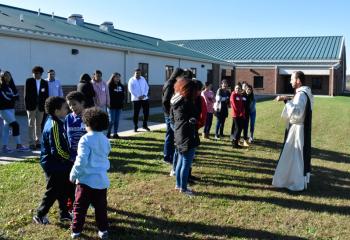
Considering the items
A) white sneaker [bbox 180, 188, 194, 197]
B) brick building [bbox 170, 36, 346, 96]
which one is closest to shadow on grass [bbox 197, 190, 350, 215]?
white sneaker [bbox 180, 188, 194, 197]

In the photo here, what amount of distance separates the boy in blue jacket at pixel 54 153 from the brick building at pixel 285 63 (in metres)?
37.1

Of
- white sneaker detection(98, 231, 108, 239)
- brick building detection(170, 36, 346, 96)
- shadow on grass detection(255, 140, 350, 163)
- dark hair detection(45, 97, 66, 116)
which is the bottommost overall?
white sneaker detection(98, 231, 108, 239)

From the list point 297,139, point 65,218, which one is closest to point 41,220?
point 65,218

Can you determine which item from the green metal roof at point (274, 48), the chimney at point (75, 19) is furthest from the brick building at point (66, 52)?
the green metal roof at point (274, 48)

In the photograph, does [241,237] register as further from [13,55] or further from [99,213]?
[13,55]

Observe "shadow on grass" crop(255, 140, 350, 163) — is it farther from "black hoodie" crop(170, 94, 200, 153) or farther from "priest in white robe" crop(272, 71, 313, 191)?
"black hoodie" crop(170, 94, 200, 153)

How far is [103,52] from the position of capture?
2100cm

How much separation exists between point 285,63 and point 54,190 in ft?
142

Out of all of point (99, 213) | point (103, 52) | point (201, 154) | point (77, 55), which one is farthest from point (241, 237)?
point (103, 52)

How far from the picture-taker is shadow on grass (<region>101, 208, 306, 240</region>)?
4.87m

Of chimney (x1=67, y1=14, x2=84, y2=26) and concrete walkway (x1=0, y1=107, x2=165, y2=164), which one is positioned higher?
chimney (x1=67, y1=14, x2=84, y2=26)

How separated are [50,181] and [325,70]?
1704 inches

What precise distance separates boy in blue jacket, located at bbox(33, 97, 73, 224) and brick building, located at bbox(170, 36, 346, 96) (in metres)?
37.1

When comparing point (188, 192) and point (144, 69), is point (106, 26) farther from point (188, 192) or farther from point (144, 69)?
point (188, 192)
